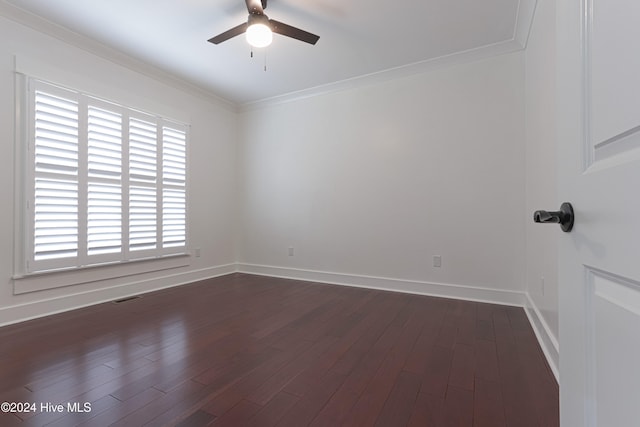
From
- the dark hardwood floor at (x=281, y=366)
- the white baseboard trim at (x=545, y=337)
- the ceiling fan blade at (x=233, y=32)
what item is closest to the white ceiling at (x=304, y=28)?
the ceiling fan blade at (x=233, y=32)

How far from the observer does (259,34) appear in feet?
7.51

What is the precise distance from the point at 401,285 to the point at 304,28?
9.71 ft

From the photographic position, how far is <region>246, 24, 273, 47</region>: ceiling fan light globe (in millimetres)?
2257

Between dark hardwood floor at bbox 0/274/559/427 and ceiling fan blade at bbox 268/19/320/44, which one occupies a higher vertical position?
ceiling fan blade at bbox 268/19/320/44

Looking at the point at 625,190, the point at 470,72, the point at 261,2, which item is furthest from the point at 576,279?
the point at 470,72

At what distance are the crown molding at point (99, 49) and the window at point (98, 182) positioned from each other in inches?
19.7

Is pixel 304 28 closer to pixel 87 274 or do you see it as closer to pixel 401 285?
pixel 401 285

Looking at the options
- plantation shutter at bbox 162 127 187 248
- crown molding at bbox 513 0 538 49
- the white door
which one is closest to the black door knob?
the white door

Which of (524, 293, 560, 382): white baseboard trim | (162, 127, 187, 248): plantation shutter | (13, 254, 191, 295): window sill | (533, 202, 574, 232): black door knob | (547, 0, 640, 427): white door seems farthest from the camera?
(162, 127, 187, 248): plantation shutter

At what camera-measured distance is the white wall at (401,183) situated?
9.79 ft

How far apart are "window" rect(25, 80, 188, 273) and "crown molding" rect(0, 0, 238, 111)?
501mm

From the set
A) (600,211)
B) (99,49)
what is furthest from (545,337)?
(99,49)

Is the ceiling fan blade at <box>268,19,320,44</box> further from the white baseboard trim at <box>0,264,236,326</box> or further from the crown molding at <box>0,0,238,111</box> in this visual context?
the white baseboard trim at <box>0,264,236,326</box>

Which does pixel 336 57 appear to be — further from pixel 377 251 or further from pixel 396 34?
pixel 377 251
